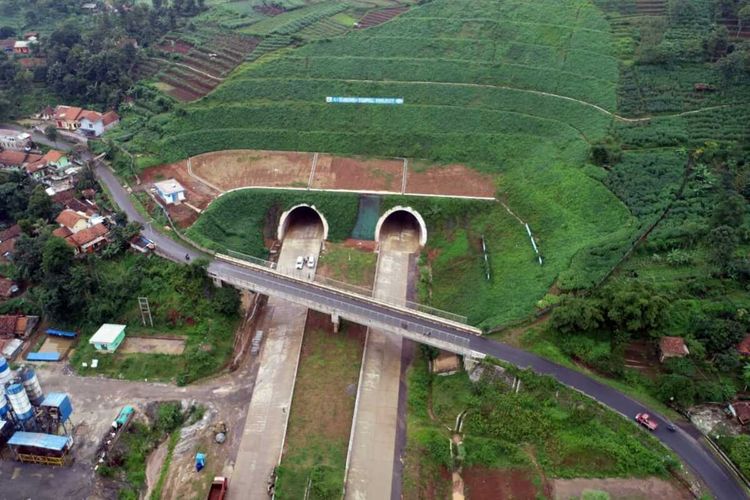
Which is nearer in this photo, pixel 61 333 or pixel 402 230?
pixel 61 333

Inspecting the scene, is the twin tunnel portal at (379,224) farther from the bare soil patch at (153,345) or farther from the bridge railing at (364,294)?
the bare soil patch at (153,345)

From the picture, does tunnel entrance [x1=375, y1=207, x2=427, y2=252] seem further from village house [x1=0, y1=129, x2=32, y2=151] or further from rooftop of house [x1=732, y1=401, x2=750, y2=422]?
village house [x1=0, y1=129, x2=32, y2=151]

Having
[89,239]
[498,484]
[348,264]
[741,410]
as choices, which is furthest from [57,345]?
[741,410]

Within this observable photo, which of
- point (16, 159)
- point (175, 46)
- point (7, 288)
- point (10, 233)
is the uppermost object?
point (175, 46)

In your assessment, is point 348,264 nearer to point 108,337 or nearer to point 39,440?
point 108,337

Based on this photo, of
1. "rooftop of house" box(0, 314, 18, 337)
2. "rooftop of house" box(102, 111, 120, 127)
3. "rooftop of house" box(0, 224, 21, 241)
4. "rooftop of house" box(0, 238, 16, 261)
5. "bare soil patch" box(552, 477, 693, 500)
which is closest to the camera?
"bare soil patch" box(552, 477, 693, 500)

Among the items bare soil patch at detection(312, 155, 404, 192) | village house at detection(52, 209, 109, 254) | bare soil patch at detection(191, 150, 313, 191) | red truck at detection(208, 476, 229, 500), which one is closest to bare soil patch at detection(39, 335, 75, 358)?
village house at detection(52, 209, 109, 254)

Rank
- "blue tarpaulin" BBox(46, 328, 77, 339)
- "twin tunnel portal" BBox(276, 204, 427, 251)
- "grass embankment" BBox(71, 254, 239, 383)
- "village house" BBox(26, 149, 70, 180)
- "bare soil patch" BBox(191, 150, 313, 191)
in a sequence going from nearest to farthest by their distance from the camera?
"grass embankment" BBox(71, 254, 239, 383)
"blue tarpaulin" BBox(46, 328, 77, 339)
"twin tunnel portal" BBox(276, 204, 427, 251)
"village house" BBox(26, 149, 70, 180)
"bare soil patch" BBox(191, 150, 313, 191)
